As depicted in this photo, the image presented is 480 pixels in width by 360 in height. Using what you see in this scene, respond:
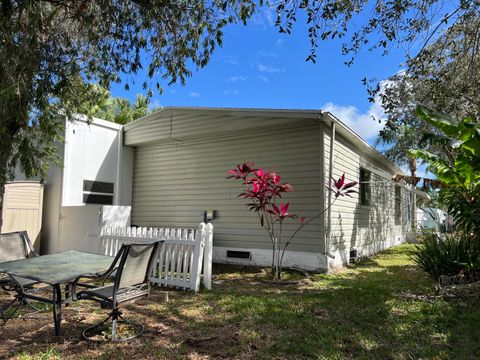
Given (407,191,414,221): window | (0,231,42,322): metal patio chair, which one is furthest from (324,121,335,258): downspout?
(407,191,414,221): window

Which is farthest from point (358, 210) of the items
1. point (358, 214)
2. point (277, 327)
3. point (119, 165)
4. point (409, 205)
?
point (409, 205)

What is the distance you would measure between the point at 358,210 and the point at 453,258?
4619mm

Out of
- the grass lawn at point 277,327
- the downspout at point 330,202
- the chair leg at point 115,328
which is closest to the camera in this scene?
the grass lawn at point 277,327

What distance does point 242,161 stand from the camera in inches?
368

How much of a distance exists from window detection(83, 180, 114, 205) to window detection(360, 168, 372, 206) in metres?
8.00

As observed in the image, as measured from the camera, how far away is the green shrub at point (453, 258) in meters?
6.02

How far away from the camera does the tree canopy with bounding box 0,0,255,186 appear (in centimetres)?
531

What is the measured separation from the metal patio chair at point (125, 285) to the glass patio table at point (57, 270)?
23 cm

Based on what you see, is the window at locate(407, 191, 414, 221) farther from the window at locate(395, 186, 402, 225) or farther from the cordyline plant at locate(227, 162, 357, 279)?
the cordyline plant at locate(227, 162, 357, 279)

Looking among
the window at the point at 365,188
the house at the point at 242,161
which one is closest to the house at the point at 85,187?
the house at the point at 242,161

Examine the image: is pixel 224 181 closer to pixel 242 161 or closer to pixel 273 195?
pixel 242 161

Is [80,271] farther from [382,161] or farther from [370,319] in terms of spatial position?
[382,161]

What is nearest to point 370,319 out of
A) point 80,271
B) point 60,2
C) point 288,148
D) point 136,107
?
point 80,271

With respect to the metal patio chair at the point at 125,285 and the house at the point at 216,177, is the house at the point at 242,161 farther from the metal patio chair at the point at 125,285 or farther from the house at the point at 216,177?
the metal patio chair at the point at 125,285
